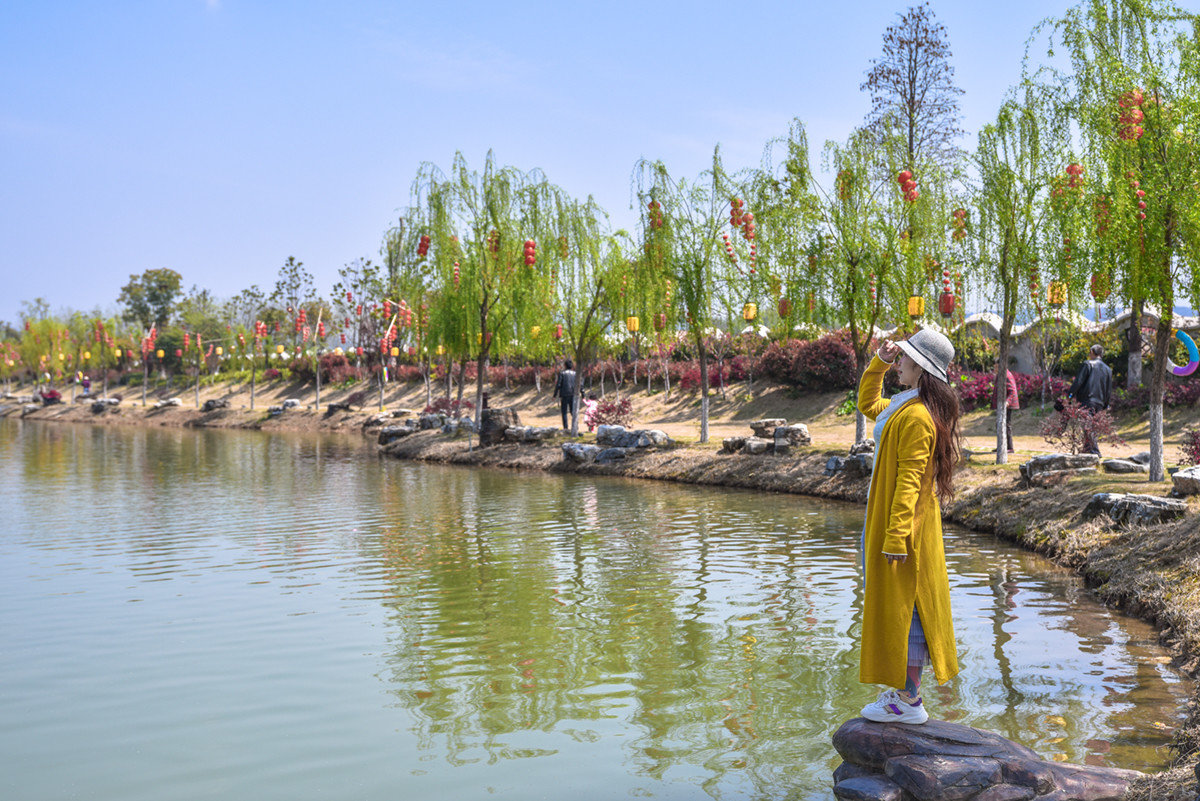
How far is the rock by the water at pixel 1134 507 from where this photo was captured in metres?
9.59

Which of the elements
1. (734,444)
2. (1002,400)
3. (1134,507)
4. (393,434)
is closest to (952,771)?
(1134,507)

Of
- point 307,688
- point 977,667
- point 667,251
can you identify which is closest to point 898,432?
point 977,667

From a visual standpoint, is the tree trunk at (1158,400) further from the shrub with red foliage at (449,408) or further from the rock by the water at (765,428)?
the shrub with red foliage at (449,408)

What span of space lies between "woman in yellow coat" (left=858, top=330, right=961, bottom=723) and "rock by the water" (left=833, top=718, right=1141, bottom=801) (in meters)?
0.15

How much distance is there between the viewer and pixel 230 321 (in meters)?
67.1

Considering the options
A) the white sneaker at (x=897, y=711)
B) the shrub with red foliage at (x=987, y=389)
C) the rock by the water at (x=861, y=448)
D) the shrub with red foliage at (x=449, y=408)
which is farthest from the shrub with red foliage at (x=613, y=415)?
the white sneaker at (x=897, y=711)

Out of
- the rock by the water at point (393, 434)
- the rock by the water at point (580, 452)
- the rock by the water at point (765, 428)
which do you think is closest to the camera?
the rock by the water at point (765, 428)

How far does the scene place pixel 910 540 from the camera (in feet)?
14.7

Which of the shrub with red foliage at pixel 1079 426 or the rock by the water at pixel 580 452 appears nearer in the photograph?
the shrub with red foliage at pixel 1079 426

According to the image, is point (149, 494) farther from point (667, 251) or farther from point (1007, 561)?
point (1007, 561)

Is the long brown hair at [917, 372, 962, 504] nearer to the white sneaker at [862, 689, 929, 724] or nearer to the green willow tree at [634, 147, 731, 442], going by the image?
the white sneaker at [862, 689, 929, 724]

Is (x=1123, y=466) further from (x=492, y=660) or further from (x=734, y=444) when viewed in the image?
(x=492, y=660)

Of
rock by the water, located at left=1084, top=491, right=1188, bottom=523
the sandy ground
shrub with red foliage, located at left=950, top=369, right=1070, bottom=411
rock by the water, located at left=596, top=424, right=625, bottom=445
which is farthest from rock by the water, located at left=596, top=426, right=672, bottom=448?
rock by the water, located at left=1084, top=491, right=1188, bottom=523

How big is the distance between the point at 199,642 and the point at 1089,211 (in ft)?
36.8
